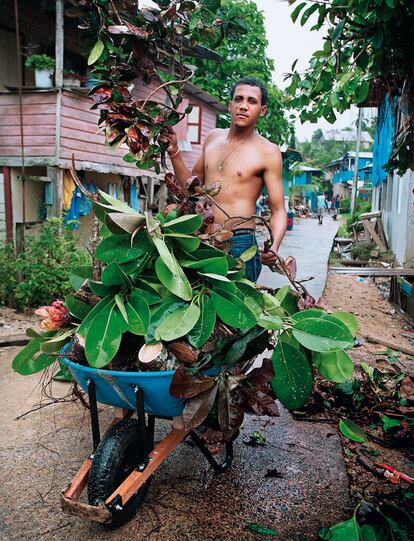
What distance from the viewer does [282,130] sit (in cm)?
1900

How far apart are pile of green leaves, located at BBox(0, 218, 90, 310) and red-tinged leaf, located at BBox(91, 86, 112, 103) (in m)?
4.46

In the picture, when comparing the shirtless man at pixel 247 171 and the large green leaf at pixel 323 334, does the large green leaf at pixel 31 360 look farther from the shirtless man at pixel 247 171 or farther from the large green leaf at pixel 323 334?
the shirtless man at pixel 247 171

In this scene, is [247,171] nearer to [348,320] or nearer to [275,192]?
[275,192]

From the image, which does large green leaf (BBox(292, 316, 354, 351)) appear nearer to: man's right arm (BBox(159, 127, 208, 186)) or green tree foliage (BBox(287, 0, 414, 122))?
man's right arm (BBox(159, 127, 208, 186))

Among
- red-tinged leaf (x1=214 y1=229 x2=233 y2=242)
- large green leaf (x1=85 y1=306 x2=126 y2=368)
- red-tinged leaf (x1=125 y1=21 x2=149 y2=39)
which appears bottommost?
large green leaf (x1=85 y1=306 x2=126 y2=368)

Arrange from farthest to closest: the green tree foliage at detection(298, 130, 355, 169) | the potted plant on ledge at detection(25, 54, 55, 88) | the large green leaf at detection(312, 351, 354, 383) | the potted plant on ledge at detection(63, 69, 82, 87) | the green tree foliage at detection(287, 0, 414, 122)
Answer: the green tree foliage at detection(298, 130, 355, 169) < the potted plant on ledge at detection(63, 69, 82, 87) < the potted plant on ledge at detection(25, 54, 55, 88) < the green tree foliage at detection(287, 0, 414, 122) < the large green leaf at detection(312, 351, 354, 383)

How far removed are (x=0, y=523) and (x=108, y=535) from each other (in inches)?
19.6

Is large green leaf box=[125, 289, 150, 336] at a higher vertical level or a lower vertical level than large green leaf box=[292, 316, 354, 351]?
higher

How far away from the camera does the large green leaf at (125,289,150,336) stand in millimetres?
1816

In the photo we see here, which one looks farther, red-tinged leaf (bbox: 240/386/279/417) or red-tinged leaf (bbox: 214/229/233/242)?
red-tinged leaf (bbox: 214/229/233/242)

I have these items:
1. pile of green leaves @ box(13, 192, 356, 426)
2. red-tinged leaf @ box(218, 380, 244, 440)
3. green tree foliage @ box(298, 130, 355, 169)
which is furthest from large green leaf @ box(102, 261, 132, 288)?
green tree foliage @ box(298, 130, 355, 169)

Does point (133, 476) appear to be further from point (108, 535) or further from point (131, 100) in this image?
point (131, 100)

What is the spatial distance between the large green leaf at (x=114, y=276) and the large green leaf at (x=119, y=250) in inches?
1.8

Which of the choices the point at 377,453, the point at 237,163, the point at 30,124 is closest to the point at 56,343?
the point at 237,163
